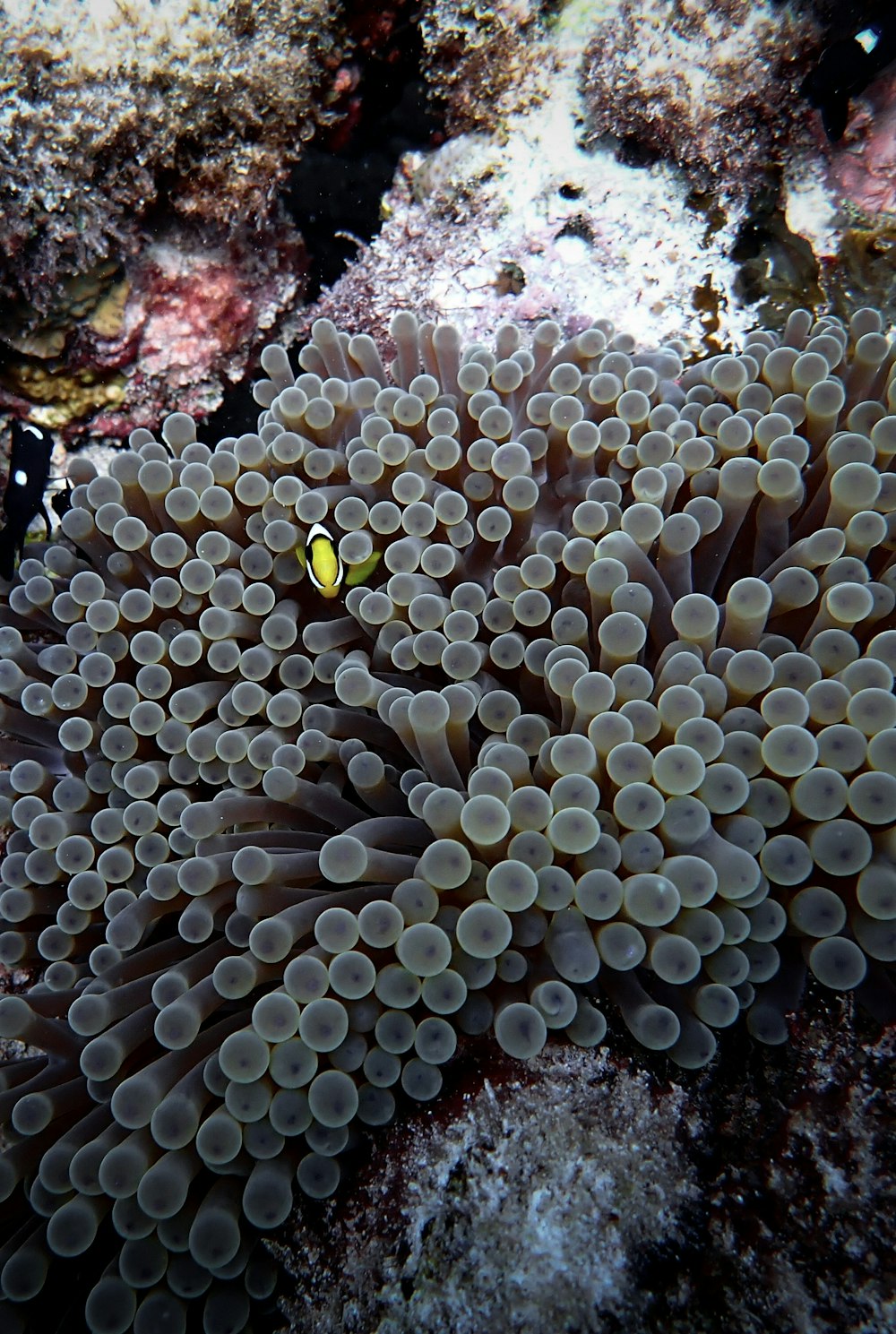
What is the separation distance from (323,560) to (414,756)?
56cm

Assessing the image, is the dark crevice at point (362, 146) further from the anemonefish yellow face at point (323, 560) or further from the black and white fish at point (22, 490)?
the anemonefish yellow face at point (323, 560)

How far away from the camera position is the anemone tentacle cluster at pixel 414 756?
4.63ft

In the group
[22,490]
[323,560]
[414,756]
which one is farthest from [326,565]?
[22,490]

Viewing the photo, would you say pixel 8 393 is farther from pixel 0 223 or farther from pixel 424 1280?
pixel 424 1280

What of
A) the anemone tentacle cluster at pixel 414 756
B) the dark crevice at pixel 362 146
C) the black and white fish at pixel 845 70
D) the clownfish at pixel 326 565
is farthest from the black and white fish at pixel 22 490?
the black and white fish at pixel 845 70

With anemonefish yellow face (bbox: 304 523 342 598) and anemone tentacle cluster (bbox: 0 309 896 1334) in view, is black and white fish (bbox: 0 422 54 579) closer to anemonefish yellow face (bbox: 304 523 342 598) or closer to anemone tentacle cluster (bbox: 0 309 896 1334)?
anemone tentacle cluster (bbox: 0 309 896 1334)

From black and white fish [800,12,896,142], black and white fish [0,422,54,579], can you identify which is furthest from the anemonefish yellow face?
black and white fish [800,12,896,142]

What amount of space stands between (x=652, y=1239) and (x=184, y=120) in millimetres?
3120

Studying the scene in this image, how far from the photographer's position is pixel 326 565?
199cm

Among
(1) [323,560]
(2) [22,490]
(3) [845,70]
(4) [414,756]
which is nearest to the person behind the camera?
(4) [414,756]

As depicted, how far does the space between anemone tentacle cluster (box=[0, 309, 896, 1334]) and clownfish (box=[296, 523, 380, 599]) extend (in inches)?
0.9

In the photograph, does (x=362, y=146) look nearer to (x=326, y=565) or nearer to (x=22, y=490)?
(x=22, y=490)

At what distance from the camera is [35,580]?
2268 mm

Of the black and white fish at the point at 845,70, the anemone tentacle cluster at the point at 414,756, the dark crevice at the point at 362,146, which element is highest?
the black and white fish at the point at 845,70
